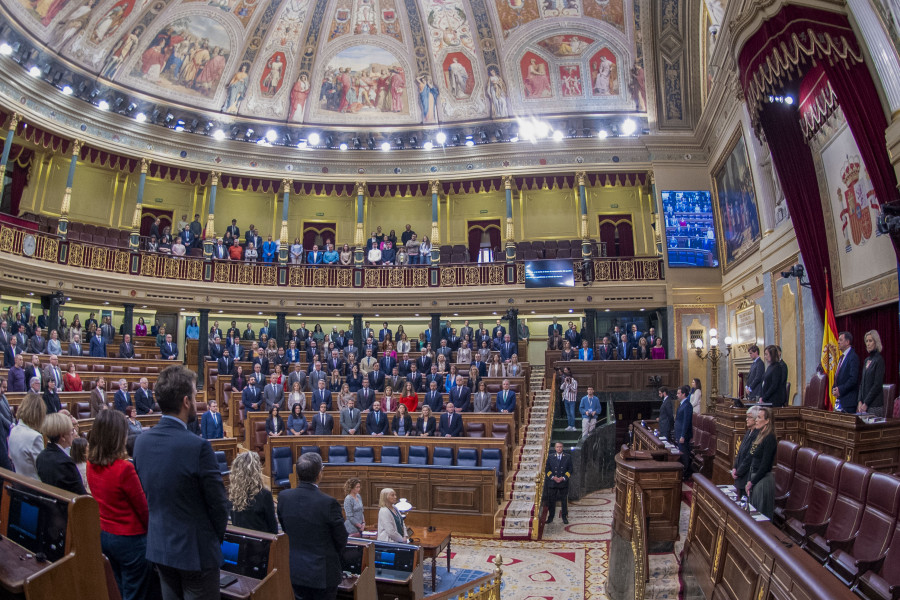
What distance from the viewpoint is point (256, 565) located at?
3.29 m

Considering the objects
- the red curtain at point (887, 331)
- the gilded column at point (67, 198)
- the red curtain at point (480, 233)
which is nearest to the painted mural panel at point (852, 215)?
the red curtain at point (887, 331)

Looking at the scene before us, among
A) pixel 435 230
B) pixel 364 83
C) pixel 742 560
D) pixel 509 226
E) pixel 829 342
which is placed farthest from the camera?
pixel 364 83

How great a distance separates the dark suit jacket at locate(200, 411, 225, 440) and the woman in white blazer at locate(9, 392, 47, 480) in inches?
284

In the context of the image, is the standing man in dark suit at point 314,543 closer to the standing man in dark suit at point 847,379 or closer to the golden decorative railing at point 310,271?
the standing man in dark suit at point 847,379

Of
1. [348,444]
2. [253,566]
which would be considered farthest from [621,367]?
[253,566]

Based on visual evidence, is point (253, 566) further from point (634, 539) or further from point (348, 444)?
point (348, 444)

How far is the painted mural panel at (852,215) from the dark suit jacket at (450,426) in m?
6.19

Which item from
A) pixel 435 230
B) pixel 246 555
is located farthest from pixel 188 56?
pixel 246 555

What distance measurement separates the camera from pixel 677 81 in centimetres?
1773

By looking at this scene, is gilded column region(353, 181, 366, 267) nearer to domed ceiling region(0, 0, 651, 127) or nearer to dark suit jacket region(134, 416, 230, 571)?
domed ceiling region(0, 0, 651, 127)

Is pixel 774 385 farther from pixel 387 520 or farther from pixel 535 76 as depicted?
pixel 535 76

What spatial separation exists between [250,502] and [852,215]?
8613mm

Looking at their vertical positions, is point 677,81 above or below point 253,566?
above

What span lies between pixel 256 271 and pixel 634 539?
54.6 feet
